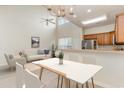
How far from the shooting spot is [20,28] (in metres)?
7.24

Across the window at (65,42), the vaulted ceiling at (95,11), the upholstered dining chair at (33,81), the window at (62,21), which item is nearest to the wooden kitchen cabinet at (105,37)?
the vaulted ceiling at (95,11)

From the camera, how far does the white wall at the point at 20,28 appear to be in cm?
639

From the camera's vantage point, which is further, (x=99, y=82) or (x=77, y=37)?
(x=77, y=37)

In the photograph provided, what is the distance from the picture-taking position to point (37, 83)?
3.84 ft

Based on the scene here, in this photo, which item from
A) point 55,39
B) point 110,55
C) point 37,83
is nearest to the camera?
point 37,83

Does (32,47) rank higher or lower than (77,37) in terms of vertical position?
lower

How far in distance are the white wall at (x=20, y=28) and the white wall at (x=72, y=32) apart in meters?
1.23

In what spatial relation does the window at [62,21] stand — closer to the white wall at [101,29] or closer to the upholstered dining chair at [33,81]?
the white wall at [101,29]

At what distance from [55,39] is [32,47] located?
2.39m

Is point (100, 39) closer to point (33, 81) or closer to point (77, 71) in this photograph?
point (77, 71)

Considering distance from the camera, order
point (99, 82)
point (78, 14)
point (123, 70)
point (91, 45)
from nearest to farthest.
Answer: point (123, 70) → point (99, 82) → point (91, 45) → point (78, 14)

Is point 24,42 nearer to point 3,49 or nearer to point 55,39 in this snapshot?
point 3,49
